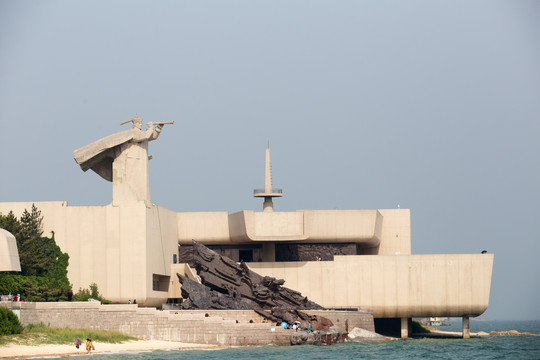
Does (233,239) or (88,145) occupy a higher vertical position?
(88,145)

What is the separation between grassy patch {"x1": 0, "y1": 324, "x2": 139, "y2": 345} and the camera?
52.8 m

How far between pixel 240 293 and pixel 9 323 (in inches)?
769

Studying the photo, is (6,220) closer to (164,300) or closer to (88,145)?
(88,145)

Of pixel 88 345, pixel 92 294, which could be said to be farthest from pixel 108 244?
pixel 88 345

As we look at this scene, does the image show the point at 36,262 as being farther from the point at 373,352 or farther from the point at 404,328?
the point at 404,328

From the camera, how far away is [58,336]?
181ft

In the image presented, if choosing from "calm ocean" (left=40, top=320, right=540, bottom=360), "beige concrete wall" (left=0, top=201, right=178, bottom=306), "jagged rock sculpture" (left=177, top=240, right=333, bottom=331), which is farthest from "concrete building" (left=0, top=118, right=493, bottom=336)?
"calm ocean" (left=40, top=320, right=540, bottom=360)

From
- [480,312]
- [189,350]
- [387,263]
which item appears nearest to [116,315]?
[189,350]

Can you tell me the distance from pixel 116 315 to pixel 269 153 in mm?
24122

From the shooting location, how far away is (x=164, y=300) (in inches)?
2827

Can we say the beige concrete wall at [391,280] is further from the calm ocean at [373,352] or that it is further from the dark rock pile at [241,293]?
the calm ocean at [373,352]

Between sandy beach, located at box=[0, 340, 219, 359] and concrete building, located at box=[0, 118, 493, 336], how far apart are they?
10.1 metres

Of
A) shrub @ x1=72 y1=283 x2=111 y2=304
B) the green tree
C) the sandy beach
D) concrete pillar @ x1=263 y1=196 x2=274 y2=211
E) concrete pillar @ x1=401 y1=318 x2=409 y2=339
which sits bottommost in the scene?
concrete pillar @ x1=401 y1=318 x2=409 y2=339

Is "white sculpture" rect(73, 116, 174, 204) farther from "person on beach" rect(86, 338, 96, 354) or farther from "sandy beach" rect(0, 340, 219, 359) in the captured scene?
"person on beach" rect(86, 338, 96, 354)
